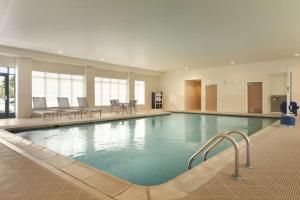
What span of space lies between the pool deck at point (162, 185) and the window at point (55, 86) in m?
7.56

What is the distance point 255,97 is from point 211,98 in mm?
2701

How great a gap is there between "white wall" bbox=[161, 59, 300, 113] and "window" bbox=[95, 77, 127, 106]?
384 cm

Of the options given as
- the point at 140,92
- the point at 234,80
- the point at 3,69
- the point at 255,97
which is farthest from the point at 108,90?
the point at 255,97

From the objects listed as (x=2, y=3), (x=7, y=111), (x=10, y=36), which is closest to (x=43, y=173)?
(x=2, y=3)

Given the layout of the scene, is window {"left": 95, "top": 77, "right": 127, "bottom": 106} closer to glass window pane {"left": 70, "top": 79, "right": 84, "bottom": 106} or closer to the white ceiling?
glass window pane {"left": 70, "top": 79, "right": 84, "bottom": 106}

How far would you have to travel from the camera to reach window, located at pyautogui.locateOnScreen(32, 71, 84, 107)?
32.0ft

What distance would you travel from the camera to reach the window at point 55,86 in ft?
32.0

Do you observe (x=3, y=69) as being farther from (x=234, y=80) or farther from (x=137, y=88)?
(x=234, y=80)

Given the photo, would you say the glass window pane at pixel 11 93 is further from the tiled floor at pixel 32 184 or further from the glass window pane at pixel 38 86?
the tiled floor at pixel 32 184

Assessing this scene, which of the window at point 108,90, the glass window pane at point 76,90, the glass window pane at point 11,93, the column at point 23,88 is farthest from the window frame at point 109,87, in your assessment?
the glass window pane at point 11,93

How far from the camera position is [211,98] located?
1338 cm

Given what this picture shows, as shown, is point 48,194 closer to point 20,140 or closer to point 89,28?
point 20,140

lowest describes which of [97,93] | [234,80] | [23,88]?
[97,93]

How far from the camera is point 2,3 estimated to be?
419cm
